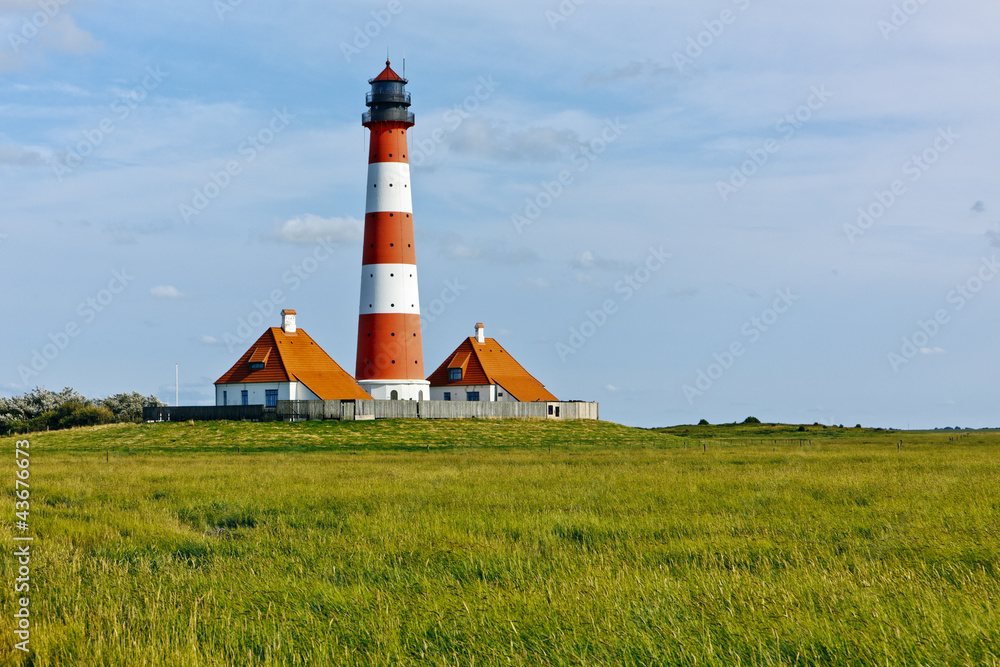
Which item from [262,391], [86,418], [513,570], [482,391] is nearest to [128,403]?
[86,418]

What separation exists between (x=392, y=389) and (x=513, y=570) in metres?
53.2

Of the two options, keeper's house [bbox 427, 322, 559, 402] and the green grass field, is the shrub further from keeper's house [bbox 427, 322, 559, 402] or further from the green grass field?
the green grass field

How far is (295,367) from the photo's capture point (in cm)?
6569

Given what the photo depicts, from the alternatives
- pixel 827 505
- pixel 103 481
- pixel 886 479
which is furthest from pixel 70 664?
pixel 886 479

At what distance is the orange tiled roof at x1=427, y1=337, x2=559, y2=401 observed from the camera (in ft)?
247

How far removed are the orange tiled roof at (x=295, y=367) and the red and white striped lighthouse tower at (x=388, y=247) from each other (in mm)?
3899

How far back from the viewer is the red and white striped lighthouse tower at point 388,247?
5981 centimetres

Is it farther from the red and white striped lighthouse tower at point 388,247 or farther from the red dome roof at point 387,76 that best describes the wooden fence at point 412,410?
the red dome roof at point 387,76

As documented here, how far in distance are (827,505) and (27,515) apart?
1465 centimetres

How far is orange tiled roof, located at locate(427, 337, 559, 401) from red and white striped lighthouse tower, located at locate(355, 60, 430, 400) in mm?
13486

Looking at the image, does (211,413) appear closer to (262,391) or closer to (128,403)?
(262,391)

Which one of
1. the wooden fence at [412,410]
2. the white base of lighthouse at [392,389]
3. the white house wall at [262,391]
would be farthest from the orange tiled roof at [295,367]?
the wooden fence at [412,410]

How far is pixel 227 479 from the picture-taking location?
2480 cm

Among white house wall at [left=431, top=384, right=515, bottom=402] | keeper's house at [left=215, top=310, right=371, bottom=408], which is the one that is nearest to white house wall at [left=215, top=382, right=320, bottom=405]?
keeper's house at [left=215, top=310, right=371, bottom=408]
